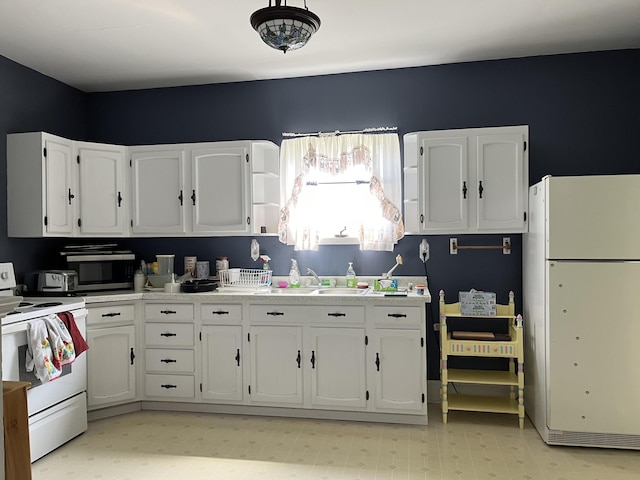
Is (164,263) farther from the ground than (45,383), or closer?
farther from the ground

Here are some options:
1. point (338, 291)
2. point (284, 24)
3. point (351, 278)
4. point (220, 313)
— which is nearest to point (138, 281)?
point (220, 313)

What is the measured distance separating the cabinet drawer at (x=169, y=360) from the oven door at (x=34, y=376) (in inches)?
19.1

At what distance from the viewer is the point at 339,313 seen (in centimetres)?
352

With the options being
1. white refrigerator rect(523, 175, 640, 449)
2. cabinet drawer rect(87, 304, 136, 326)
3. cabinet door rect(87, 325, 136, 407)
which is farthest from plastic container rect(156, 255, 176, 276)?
white refrigerator rect(523, 175, 640, 449)

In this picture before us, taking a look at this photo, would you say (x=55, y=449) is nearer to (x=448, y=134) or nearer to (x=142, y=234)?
(x=142, y=234)

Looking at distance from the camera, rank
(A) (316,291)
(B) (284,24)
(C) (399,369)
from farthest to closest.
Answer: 1. (A) (316,291)
2. (C) (399,369)
3. (B) (284,24)

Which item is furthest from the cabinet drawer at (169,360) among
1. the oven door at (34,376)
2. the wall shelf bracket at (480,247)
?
the wall shelf bracket at (480,247)

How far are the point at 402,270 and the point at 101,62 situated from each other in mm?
2827

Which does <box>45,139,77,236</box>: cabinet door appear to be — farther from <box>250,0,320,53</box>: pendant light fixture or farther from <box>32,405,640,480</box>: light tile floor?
<box>250,0,320,53</box>: pendant light fixture

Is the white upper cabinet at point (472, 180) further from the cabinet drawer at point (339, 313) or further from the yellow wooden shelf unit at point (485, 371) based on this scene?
the cabinet drawer at point (339, 313)

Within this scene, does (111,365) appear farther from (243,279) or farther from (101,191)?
(101,191)

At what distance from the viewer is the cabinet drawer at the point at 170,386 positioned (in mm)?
3748

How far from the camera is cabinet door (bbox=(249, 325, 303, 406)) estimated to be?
11.7 ft

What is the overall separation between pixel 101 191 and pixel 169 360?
1.43 m
